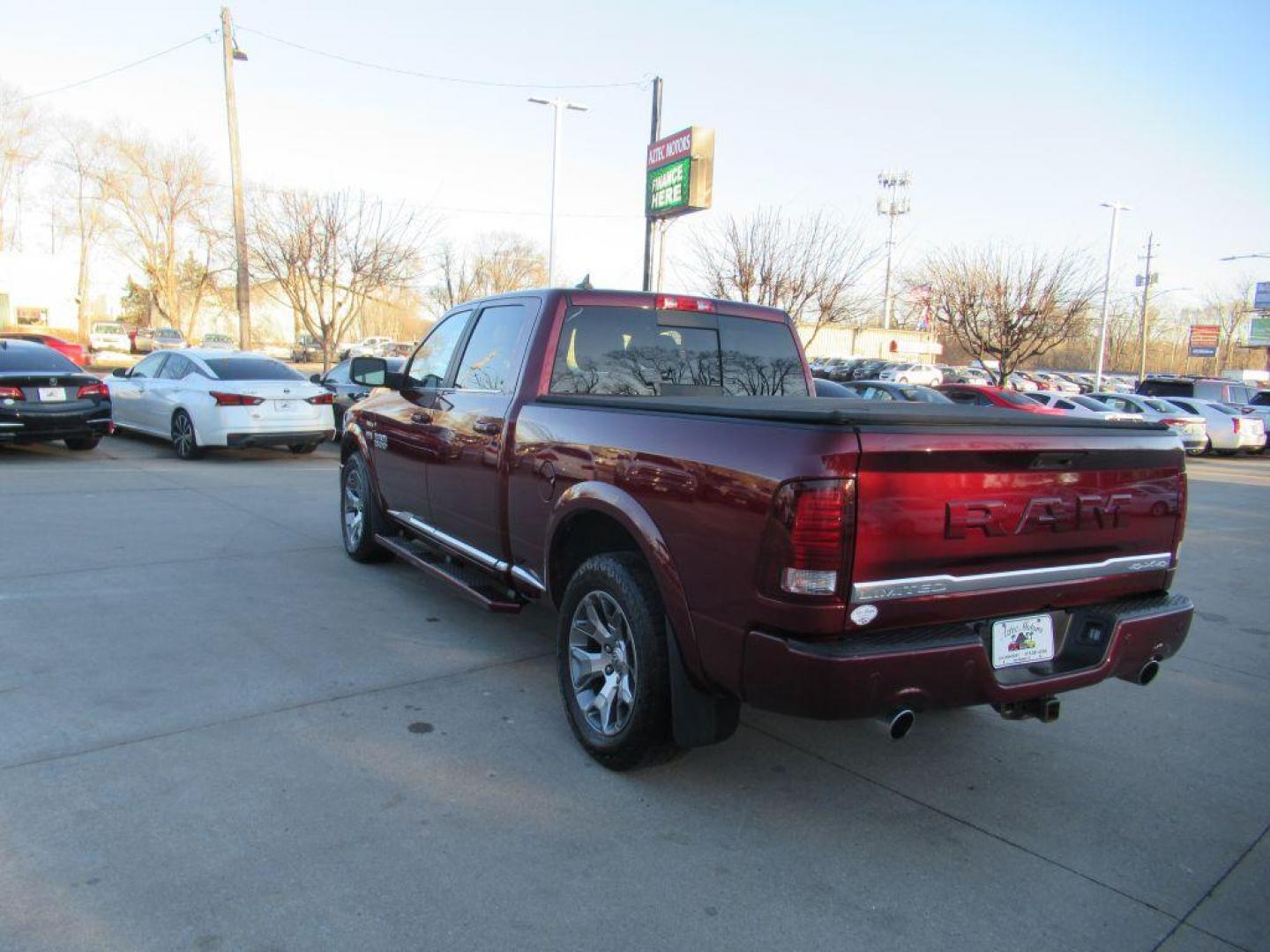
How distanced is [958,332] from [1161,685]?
28817mm

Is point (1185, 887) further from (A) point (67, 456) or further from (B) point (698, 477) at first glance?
(A) point (67, 456)

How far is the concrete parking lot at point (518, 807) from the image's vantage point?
8.56ft

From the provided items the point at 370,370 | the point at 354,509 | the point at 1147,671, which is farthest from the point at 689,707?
the point at 354,509

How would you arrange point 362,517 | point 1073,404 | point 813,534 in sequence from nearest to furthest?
point 813,534, point 362,517, point 1073,404

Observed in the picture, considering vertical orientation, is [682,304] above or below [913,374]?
above

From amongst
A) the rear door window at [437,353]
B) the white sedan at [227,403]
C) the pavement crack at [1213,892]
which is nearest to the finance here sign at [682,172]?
the white sedan at [227,403]

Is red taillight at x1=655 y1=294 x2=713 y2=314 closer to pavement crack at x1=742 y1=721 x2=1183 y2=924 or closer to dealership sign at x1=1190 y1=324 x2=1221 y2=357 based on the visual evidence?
pavement crack at x1=742 y1=721 x2=1183 y2=924

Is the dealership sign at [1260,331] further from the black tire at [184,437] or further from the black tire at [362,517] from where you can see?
the black tire at [362,517]

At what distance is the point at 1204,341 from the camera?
208 feet

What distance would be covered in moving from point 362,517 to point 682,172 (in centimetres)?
1521

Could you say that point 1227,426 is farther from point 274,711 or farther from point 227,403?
point 274,711

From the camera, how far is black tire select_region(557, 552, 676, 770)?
3.28m

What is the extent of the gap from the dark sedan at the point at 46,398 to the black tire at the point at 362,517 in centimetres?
654

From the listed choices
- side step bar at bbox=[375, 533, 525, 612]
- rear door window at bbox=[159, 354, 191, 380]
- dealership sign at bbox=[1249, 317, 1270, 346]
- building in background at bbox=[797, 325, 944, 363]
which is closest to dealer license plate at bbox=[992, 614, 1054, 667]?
side step bar at bbox=[375, 533, 525, 612]
